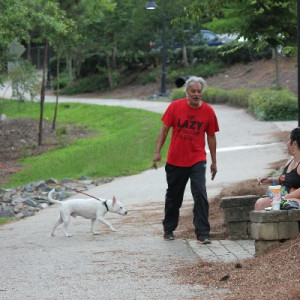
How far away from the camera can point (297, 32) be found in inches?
479

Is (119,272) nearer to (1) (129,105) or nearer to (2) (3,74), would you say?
(2) (3,74)

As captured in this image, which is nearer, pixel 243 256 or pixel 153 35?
pixel 243 256

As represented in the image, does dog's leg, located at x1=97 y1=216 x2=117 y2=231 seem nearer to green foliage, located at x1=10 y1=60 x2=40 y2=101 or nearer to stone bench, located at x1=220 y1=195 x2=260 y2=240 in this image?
stone bench, located at x1=220 y1=195 x2=260 y2=240

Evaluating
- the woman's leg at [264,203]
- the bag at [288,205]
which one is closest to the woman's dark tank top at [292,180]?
the woman's leg at [264,203]

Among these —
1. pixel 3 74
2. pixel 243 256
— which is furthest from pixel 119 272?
pixel 3 74

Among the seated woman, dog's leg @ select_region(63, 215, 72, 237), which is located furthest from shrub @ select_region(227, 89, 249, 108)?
the seated woman

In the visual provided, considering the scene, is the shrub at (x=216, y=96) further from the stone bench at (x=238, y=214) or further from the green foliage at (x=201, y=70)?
the stone bench at (x=238, y=214)

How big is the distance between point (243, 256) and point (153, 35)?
43057 millimetres

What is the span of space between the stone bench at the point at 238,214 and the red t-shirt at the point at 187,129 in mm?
613

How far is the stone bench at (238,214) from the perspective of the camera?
10039 mm

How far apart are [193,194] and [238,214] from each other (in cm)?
57

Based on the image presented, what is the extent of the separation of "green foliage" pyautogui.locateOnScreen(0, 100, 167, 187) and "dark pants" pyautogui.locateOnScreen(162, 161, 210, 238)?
10479mm

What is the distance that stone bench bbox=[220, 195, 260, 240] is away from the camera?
1004cm

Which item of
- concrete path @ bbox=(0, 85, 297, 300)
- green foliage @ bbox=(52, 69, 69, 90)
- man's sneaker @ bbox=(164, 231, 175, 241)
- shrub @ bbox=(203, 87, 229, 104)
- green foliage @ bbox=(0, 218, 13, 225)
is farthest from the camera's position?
green foliage @ bbox=(52, 69, 69, 90)
